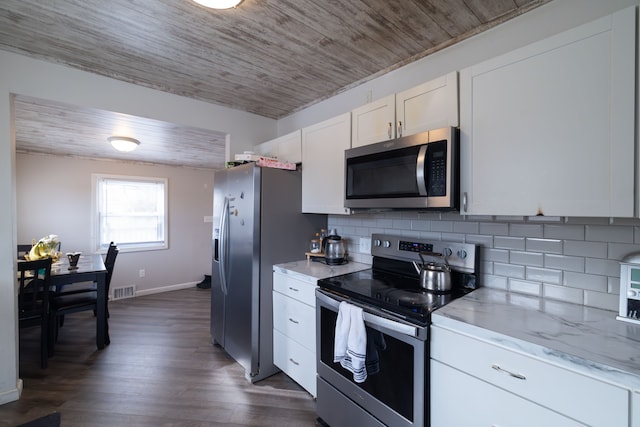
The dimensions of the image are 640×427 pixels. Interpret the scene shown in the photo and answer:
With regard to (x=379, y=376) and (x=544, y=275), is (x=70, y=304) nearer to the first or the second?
(x=379, y=376)

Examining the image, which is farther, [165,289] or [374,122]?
[165,289]

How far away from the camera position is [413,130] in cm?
165

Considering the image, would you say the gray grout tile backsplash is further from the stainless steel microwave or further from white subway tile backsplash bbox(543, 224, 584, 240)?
the stainless steel microwave

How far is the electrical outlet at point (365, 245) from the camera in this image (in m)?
2.35

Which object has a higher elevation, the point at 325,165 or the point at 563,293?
the point at 325,165

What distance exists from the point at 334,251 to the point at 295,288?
48cm

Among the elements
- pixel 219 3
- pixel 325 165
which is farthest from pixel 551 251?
pixel 219 3

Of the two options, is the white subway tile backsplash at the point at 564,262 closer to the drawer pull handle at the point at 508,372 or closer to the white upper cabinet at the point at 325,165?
the drawer pull handle at the point at 508,372

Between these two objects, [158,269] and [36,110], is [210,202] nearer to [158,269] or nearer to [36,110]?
[158,269]

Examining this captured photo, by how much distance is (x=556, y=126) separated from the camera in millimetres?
1167

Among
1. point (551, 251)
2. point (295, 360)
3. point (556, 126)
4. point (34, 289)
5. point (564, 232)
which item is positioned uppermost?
point (556, 126)

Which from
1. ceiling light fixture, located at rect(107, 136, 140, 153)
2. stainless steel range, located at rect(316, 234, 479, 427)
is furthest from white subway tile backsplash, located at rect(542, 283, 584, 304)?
ceiling light fixture, located at rect(107, 136, 140, 153)

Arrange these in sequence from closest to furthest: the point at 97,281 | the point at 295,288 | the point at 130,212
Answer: the point at 295,288 < the point at 97,281 < the point at 130,212

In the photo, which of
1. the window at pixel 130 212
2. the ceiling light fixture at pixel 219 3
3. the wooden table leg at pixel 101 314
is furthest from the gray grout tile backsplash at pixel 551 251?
the window at pixel 130 212
